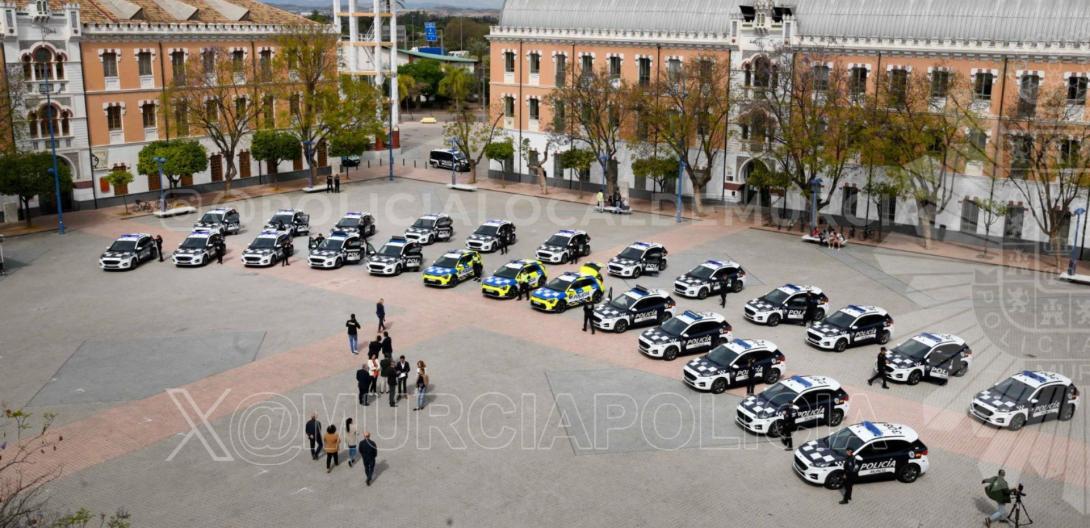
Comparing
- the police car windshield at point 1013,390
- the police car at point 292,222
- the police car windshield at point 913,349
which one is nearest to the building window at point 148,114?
the police car at point 292,222

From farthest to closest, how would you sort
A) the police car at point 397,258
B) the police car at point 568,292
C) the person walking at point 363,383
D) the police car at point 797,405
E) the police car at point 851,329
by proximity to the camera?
the police car at point 397,258
the police car at point 568,292
the police car at point 851,329
the person walking at point 363,383
the police car at point 797,405

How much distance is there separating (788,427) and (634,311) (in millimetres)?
11855

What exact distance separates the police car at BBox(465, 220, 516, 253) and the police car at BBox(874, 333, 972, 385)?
2380 cm

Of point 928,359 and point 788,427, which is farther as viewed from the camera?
point 928,359

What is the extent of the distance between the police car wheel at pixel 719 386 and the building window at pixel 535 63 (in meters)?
44.3

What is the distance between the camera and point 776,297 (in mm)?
41219

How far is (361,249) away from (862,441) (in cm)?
3044

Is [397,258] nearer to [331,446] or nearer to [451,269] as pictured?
[451,269]

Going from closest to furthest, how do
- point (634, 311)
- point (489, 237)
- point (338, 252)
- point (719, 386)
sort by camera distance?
point (719, 386) < point (634, 311) < point (338, 252) < point (489, 237)

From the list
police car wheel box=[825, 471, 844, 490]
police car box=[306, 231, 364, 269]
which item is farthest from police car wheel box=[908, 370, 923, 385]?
police car box=[306, 231, 364, 269]

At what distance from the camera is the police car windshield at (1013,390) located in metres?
30.9

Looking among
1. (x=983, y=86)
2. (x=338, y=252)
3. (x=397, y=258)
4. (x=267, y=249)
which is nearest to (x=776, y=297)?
(x=397, y=258)

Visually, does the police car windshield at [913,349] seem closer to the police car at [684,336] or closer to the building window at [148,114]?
the police car at [684,336]

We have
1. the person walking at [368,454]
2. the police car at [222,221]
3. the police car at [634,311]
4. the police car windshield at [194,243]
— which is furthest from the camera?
the police car at [222,221]
